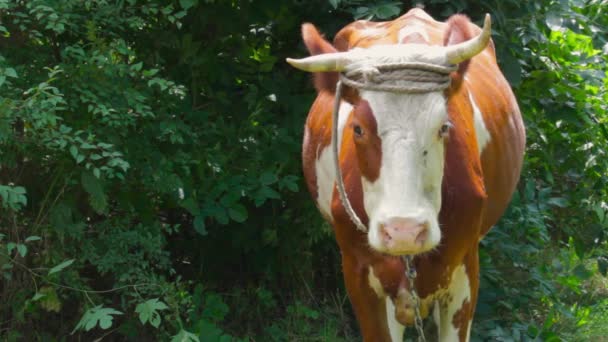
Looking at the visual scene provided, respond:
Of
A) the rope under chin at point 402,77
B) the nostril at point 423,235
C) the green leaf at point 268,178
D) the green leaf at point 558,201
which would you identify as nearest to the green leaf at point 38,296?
the green leaf at point 268,178

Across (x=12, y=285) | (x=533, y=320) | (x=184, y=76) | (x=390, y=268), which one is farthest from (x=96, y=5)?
(x=533, y=320)

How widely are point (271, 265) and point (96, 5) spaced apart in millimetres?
1962

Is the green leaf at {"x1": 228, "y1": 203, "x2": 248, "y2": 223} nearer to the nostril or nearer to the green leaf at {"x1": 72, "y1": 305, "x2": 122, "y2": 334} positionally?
the green leaf at {"x1": 72, "y1": 305, "x2": 122, "y2": 334}

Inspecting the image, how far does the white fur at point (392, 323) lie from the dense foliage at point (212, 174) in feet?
3.06

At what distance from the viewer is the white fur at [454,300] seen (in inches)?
162

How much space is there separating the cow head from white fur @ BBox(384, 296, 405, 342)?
69cm

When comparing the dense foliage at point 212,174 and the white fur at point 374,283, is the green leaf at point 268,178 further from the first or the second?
the white fur at point 374,283

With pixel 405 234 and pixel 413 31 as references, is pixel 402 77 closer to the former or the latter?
pixel 405 234

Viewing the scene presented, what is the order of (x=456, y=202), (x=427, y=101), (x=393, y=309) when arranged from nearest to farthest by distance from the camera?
(x=427, y=101) < (x=456, y=202) < (x=393, y=309)

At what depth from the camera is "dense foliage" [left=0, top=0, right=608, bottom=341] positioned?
14.5ft

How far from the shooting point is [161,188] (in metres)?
4.63

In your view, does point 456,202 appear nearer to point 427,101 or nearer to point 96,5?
point 427,101

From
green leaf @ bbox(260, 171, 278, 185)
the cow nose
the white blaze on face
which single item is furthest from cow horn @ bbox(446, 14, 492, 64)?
green leaf @ bbox(260, 171, 278, 185)

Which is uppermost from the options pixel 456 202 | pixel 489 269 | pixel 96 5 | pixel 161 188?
pixel 96 5
